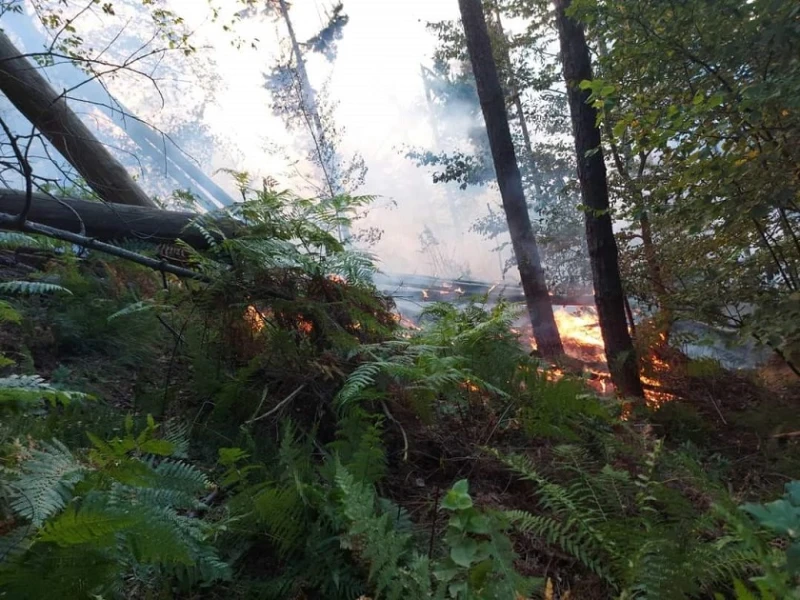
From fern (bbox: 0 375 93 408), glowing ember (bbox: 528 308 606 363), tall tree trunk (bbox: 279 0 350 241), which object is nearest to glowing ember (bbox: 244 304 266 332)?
fern (bbox: 0 375 93 408)

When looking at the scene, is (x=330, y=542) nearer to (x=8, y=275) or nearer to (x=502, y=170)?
(x=8, y=275)

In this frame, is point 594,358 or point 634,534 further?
point 594,358

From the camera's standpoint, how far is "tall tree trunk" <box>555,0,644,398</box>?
5375 millimetres

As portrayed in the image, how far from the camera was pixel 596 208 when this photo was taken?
5336 millimetres

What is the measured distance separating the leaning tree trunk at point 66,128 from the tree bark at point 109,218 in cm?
67

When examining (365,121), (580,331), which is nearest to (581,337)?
(580,331)

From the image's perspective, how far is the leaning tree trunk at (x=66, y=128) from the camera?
5.04 m

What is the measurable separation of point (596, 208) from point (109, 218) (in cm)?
480

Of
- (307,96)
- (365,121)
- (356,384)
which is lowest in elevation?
(356,384)

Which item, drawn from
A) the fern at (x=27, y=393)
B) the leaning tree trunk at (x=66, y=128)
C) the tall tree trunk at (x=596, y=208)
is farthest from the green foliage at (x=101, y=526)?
the tall tree trunk at (x=596, y=208)

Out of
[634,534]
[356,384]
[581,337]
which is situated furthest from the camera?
[581,337]

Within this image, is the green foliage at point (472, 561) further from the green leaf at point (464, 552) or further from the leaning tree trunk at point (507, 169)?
the leaning tree trunk at point (507, 169)

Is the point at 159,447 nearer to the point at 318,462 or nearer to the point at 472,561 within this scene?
the point at 472,561

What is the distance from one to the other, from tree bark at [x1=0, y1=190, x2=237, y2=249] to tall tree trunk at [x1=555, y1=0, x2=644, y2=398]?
4028 mm
